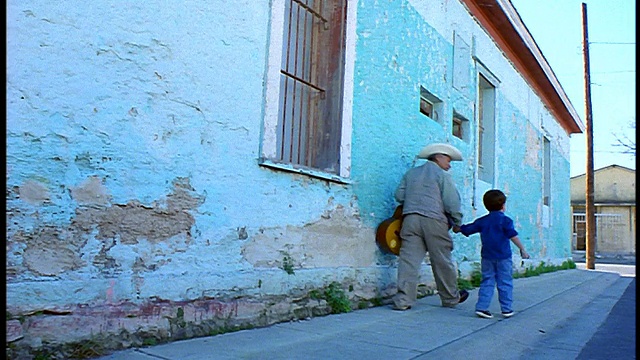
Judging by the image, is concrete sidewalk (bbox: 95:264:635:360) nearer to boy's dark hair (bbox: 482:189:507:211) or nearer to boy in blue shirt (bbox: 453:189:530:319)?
boy in blue shirt (bbox: 453:189:530:319)

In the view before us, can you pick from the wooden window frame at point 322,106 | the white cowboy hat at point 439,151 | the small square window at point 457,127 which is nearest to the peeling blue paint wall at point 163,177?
the wooden window frame at point 322,106

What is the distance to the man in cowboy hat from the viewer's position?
19.8 ft

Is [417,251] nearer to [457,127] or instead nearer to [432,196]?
[432,196]

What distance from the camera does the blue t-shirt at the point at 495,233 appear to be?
5.93 meters

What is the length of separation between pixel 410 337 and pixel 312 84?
2437 mm

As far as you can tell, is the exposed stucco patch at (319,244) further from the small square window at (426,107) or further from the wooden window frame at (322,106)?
the small square window at (426,107)

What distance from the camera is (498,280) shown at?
6.02 m

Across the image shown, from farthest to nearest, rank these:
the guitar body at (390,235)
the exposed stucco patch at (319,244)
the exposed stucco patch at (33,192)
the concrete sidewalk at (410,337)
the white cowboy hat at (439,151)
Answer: the white cowboy hat at (439,151)
the guitar body at (390,235)
the exposed stucco patch at (319,244)
the concrete sidewalk at (410,337)
the exposed stucco patch at (33,192)

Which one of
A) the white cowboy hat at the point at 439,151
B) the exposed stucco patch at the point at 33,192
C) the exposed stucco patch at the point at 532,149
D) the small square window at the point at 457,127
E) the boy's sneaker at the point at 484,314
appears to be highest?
the exposed stucco patch at the point at 532,149

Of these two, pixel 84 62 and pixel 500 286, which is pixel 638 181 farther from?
pixel 500 286

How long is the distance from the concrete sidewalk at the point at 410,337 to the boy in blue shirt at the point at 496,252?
0.20 metres

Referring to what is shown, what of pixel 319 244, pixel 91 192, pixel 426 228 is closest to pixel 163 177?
pixel 91 192

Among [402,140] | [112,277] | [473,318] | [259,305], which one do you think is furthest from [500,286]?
[112,277]

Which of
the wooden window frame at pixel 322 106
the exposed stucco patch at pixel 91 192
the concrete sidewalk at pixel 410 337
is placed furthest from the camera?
the wooden window frame at pixel 322 106
